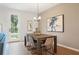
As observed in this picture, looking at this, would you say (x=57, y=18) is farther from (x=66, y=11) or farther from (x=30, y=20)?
(x=30, y=20)

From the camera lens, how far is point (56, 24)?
2.54 meters

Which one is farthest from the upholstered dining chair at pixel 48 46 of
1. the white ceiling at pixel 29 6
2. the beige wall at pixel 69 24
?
the white ceiling at pixel 29 6

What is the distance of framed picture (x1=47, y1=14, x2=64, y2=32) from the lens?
250 cm

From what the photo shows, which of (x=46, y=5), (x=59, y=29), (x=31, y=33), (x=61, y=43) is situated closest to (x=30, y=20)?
(x=31, y=33)

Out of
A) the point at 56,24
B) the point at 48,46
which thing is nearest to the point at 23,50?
the point at 48,46

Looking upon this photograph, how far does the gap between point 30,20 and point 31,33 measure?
256 millimetres

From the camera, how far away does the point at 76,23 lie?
2463 mm

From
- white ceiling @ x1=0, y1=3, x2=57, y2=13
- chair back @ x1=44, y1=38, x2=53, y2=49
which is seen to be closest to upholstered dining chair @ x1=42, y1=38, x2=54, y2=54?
chair back @ x1=44, y1=38, x2=53, y2=49

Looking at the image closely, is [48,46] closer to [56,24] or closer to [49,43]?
[49,43]

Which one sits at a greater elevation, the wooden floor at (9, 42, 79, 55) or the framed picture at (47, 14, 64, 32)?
the framed picture at (47, 14, 64, 32)

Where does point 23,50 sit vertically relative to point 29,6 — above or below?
below

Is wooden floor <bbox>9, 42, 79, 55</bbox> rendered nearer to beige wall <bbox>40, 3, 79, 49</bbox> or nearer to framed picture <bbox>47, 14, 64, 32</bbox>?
beige wall <bbox>40, 3, 79, 49</bbox>

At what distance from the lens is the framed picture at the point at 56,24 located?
Result: 2496 mm

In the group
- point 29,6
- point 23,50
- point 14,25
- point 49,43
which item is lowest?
point 23,50
